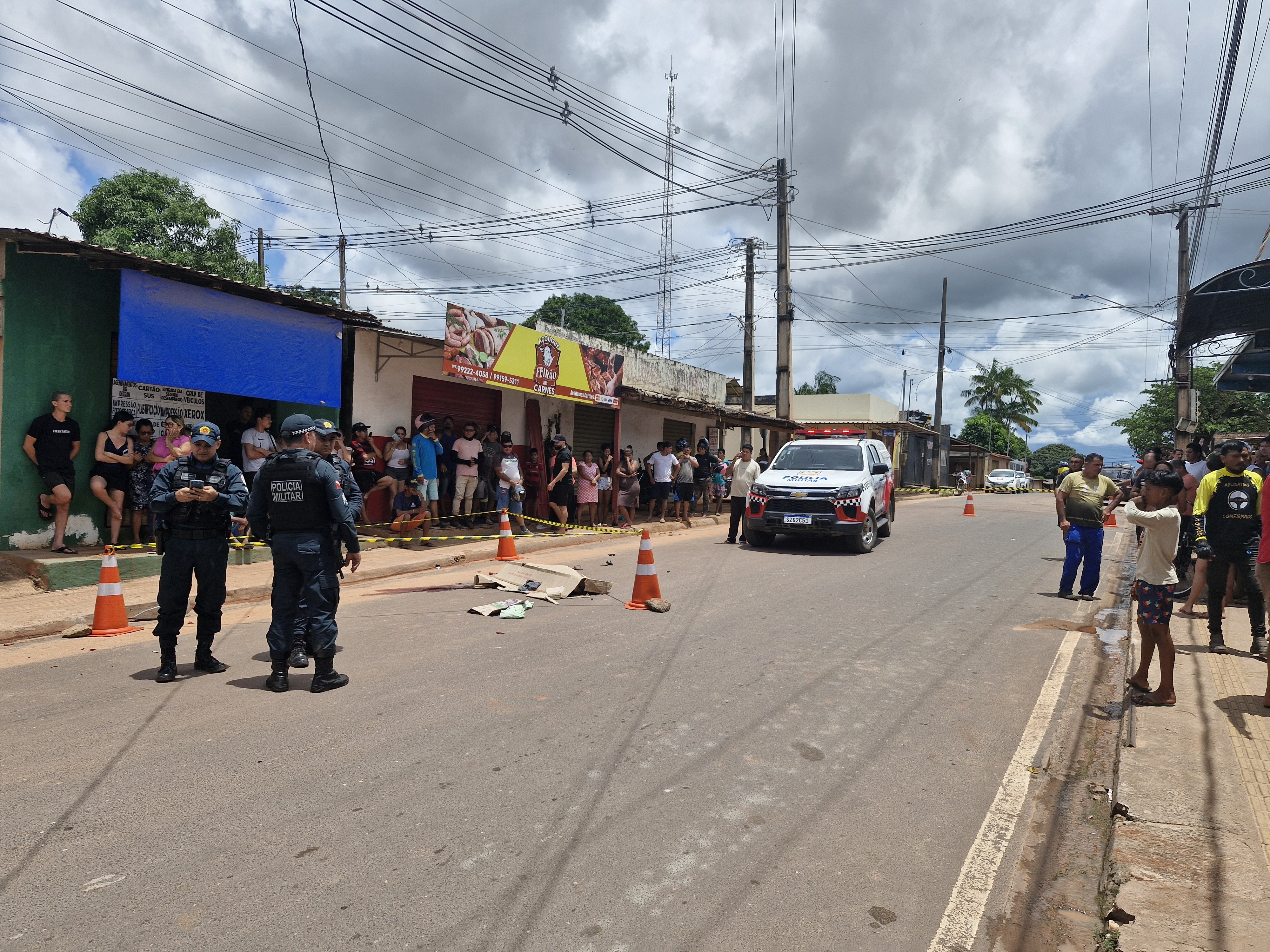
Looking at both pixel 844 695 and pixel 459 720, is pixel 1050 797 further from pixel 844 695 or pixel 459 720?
pixel 459 720

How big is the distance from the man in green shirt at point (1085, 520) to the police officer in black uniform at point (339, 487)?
784 cm

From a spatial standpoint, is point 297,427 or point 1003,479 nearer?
point 297,427

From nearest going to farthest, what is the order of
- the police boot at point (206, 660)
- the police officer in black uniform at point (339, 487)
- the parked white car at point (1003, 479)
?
the police officer in black uniform at point (339, 487), the police boot at point (206, 660), the parked white car at point (1003, 479)

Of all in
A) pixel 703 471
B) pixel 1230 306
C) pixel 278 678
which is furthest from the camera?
pixel 703 471

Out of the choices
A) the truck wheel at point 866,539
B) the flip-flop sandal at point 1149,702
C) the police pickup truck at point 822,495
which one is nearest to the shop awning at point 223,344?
the police pickup truck at point 822,495

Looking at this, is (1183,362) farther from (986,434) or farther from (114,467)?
(986,434)

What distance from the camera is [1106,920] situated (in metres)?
2.77

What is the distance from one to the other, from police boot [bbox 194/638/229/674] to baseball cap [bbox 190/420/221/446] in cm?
142

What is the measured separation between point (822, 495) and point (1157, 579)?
22.9 feet

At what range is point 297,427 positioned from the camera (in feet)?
17.2

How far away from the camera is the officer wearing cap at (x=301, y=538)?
5.05 m

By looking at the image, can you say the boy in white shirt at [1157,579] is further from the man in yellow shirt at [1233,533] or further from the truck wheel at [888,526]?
the truck wheel at [888,526]

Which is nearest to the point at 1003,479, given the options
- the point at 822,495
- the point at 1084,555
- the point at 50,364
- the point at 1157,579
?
the point at 822,495

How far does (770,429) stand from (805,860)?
2141cm
